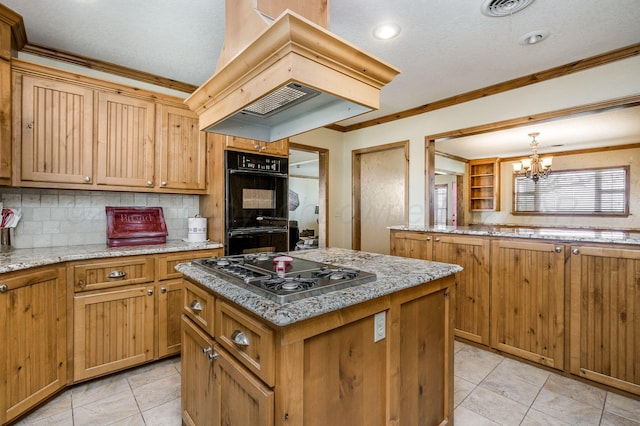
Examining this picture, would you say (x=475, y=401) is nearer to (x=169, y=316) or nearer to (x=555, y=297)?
(x=555, y=297)

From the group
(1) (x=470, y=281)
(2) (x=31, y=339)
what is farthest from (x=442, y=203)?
(2) (x=31, y=339)

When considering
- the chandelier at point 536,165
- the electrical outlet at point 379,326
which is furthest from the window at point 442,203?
the electrical outlet at point 379,326

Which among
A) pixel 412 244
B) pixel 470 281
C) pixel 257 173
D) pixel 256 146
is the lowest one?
pixel 470 281

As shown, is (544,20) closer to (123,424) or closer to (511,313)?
(511,313)

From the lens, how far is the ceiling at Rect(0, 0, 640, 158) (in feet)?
6.30

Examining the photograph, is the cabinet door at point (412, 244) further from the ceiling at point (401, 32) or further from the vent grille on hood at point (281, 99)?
the vent grille on hood at point (281, 99)

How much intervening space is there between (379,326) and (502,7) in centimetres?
205

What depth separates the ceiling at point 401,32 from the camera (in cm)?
192

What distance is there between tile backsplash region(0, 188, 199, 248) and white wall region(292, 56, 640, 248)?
2214 millimetres

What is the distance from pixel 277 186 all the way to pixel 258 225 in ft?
1.44

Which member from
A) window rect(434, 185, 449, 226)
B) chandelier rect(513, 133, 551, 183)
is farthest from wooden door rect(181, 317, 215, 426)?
window rect(434, 185, 449, 226)

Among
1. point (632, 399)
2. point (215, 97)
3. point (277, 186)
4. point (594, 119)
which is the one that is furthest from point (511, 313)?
point (594, 119)

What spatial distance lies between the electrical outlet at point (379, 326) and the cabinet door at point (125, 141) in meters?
2.30

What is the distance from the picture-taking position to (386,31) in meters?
2.19
